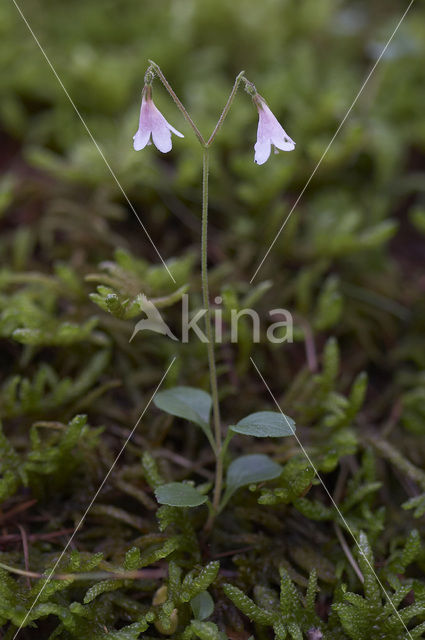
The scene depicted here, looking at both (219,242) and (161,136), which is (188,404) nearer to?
(161,136)

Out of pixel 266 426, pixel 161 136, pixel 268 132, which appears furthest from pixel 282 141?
pixel 266 426

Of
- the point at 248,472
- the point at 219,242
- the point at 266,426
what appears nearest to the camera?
the point at 266,426

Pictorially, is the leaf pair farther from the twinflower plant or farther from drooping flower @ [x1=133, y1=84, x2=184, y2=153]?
drooping flower @ [x1=133, y1=84, x2=184, y2=153]

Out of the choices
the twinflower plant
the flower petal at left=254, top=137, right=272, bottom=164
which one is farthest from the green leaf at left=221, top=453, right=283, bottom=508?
the flower petal at left=254, top=137, right=272, bottom=164

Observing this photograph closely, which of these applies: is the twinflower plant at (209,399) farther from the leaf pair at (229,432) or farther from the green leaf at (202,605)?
the green leaf at (202,605)

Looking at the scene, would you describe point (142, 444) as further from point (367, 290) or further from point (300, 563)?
point (367, 290)

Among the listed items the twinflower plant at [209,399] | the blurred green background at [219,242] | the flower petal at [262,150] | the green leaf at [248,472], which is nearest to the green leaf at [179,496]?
the twinflower plant at [209,399]

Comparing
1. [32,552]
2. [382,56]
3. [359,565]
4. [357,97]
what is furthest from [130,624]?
[382,56]
